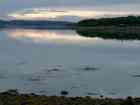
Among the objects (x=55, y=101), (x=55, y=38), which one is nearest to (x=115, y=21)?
(x=55, y=38)

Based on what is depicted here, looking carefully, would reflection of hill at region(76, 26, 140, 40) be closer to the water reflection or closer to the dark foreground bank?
the water reflection

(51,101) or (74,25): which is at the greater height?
(51,101)

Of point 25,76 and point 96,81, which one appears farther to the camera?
point 25,76

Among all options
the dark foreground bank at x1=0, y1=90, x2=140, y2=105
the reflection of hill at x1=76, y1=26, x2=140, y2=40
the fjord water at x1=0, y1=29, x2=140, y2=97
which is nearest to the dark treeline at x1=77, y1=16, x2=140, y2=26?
the reflection of hill at x1=76, y1=26, x2=140, y2=40

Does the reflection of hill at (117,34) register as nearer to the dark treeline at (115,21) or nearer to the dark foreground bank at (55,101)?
the dark treeline at (115,21)

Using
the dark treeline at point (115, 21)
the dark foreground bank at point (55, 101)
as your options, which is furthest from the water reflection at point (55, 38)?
the dark foreground bank at point (55, 101)

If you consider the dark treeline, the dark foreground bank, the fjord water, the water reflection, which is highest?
the dark foreground bank

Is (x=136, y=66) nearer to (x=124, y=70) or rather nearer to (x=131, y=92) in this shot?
(x=124, y=70)

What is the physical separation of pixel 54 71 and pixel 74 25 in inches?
4558

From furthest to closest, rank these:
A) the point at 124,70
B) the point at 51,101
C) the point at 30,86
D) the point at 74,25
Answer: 1. the point at 74,25
2. the point at 124,70
3. the point at 30,86
4. the point at 51,101

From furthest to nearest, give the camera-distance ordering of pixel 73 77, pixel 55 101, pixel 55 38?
pixel 55 38
pixel 73 77
pixel 55 101

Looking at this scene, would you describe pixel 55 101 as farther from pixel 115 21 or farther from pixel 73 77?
pixel 115 21

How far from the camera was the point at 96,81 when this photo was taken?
19.2 meters

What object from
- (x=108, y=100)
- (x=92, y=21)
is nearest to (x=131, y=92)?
(x=108, y=100)
